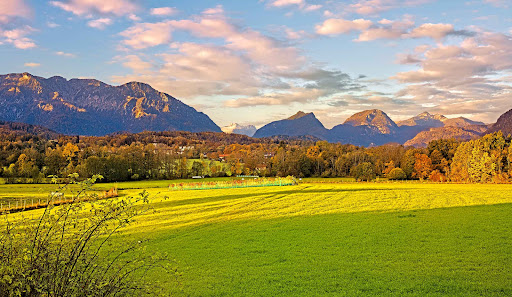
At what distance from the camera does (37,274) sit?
6.69 m

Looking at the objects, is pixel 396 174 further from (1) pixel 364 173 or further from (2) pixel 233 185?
(2) pixel 233 185

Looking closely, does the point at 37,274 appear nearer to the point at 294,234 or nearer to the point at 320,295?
the point at 320,295

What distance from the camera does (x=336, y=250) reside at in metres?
18.7

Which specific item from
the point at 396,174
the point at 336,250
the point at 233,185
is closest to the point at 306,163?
the point at 396,174

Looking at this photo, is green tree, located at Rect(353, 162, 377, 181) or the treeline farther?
green tree, located at Rect(353, 162, 377, 181)

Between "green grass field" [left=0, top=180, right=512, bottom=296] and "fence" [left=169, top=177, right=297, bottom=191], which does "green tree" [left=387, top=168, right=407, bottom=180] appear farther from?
"green grass field" [left=0, top=180, right=512, bottom=296]

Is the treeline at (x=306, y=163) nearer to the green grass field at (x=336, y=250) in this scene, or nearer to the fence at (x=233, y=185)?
the fence at (x=233, y=185)

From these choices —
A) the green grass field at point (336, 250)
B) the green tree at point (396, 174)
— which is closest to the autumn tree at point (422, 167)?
the green tree at point (396, 174)

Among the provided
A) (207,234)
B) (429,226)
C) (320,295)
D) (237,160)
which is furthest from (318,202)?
(237,160)

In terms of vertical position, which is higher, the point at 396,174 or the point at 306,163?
the point at 306,163

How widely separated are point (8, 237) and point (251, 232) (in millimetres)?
18194

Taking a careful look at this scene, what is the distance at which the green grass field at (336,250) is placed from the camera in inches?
521

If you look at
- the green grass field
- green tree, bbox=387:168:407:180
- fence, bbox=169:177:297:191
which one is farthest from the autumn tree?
the green grass field

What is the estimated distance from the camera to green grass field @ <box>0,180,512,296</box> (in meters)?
13.2
